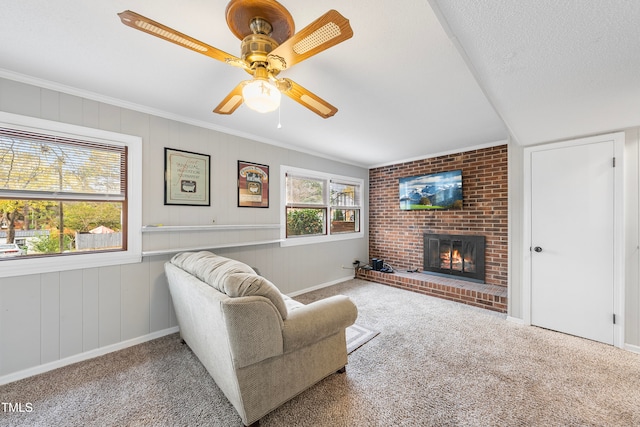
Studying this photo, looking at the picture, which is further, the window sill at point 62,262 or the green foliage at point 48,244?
the green foliage at point 48,244

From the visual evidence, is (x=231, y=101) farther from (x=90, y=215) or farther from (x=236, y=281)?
Result: (x=90, y=215)

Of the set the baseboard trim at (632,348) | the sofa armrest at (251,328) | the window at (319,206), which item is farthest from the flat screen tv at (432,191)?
the sofa armrest at (251,328)

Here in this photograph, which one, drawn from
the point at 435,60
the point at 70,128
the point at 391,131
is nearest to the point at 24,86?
the point at 70,128

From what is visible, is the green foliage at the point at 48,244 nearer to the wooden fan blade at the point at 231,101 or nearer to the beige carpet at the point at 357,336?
the wooden fan blade at the point at 231,101

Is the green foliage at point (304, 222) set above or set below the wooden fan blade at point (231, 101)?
below

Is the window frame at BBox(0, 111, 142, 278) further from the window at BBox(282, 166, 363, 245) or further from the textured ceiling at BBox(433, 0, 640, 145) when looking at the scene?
the textured ceiling at BBox(433, 0, 640, 145)

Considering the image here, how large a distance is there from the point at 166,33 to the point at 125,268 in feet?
7.25

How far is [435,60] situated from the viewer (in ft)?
5.55

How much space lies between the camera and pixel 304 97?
66.4 inches

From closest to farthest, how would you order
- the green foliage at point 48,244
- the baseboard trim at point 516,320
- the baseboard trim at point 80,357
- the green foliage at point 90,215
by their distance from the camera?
the baseboard trim at point 80,357
the green foliage at point 48,244
the green foliage at point 90,215
the baseboard trim at point 516,320

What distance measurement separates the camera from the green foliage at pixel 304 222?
13.0 ft

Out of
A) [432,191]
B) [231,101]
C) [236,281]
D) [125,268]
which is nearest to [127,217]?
[125,268]

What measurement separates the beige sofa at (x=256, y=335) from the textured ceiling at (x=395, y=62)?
1.49 m

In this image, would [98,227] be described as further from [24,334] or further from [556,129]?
[556,129]
